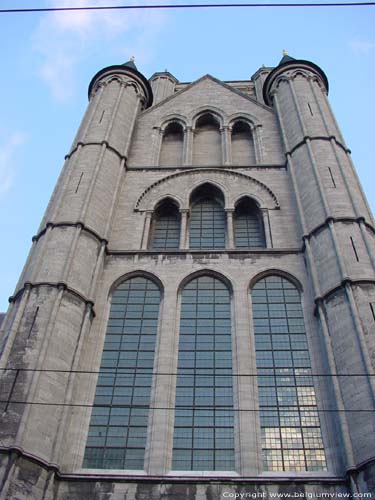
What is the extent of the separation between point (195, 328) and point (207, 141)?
11.1 meters

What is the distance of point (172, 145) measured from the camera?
2467cm

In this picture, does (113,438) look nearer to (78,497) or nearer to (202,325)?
(78,497)

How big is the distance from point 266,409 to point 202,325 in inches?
119

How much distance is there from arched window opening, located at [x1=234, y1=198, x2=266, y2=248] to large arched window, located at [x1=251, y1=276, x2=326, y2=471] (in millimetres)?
2464

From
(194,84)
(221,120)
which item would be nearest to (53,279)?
(221,120)

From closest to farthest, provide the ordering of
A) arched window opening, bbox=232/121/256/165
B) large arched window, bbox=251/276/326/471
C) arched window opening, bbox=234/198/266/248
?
large arched window, bbox=251/276/326/471 → arched window opening, bbox=234/198/266/248 → arched window opening, bbox=232/121/256/165

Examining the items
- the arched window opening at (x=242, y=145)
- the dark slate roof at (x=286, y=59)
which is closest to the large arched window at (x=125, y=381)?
the arched window opening at (x=242, y=145)

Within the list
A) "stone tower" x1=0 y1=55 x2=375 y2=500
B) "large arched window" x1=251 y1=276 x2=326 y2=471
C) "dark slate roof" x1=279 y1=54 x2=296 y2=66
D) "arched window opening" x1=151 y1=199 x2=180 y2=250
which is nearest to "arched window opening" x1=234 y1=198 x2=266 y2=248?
"stone tower" x1=0 y1=55 x2=375 y2=500

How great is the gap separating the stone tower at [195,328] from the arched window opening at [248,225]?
6cm

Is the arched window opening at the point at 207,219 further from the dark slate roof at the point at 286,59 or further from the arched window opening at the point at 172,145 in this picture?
the dark slate roof at the point at 286,59

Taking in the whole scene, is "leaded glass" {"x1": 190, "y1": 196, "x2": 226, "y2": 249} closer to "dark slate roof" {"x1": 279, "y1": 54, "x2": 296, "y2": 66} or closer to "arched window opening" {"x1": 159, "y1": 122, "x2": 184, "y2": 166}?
"arched window opening" {"x1": 159, "y1": 122, "x2": 184, "y2": 166}

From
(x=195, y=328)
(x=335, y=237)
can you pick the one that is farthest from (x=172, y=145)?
(x=195, y=328)

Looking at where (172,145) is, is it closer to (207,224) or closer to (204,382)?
(207,224)

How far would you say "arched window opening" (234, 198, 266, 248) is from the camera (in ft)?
62.6
